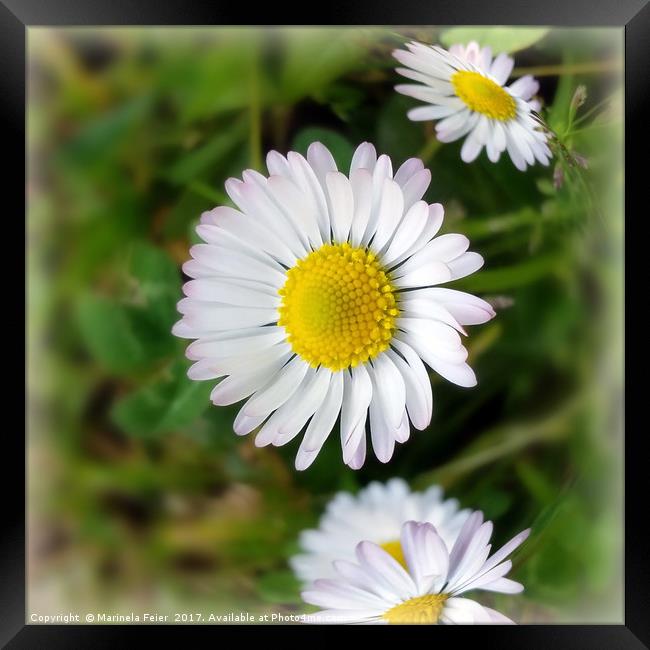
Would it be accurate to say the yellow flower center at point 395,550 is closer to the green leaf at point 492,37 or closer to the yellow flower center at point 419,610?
the yellow flower center at point 419,610

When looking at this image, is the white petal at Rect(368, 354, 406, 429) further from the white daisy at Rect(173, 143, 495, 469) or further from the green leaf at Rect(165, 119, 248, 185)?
the green leaf at Rect(165, 119, 248, 185)

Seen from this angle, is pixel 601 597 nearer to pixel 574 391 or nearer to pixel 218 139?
pixel 574 391

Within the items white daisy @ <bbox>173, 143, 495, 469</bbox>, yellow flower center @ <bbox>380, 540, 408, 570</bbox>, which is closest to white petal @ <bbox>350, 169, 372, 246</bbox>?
Answer: white daisy @ <bbox>173, 143, 495, 469</bbox>

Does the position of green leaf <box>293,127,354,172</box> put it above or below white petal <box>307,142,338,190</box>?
above

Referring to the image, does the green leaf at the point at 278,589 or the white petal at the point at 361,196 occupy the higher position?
the white petal at the point at 361,196

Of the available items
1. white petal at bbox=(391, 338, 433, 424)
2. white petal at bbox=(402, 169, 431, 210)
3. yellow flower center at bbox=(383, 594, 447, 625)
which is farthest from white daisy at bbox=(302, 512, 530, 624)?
white petal at bbox=(402, 169, 431, 210)

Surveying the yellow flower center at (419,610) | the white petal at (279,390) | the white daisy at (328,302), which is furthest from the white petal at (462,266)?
the yellow flower center at (419,610)

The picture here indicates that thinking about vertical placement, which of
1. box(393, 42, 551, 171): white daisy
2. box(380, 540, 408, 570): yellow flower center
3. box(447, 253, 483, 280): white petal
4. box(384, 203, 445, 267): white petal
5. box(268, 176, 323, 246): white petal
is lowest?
box(380, 540, 408, 570): yellow flower center

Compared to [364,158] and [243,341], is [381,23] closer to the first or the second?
[364,158]
